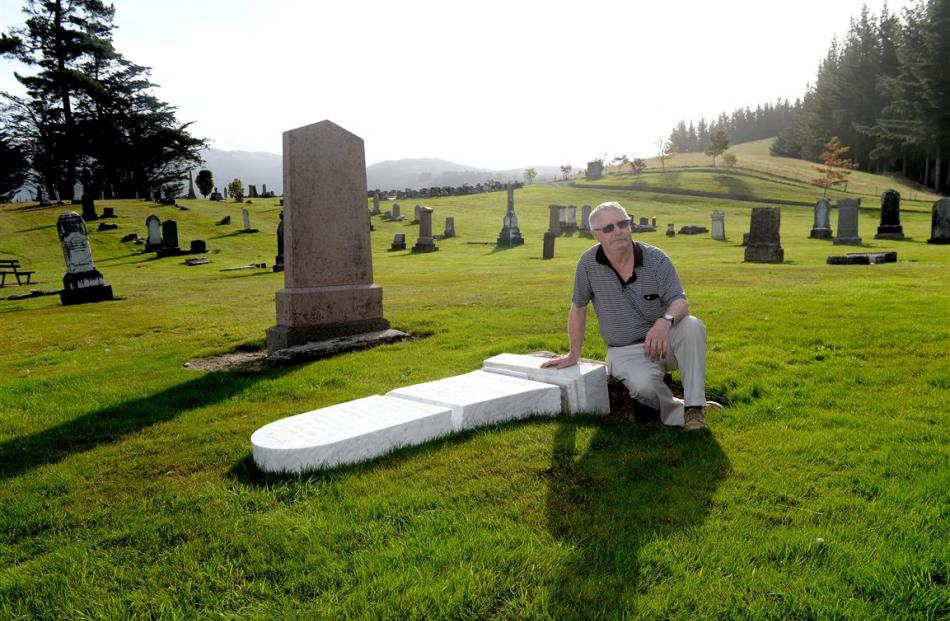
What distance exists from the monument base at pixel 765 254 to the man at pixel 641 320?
52.0 ft

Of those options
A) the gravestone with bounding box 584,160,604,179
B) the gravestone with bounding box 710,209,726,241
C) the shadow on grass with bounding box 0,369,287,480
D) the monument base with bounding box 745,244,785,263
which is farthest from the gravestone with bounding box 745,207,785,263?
the gravestone with bounding box 584,160,604,179

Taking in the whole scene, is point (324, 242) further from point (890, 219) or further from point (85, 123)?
point (85, 123)

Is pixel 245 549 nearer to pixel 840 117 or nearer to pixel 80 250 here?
pixel 80 250

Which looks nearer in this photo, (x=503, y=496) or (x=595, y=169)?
(x=503, y=496)

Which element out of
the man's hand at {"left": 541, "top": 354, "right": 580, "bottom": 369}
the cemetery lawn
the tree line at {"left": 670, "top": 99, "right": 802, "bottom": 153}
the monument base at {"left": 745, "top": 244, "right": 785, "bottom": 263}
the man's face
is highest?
the tree line at {"left": 670, "top": 99, "right": 802, "bottom": 153}

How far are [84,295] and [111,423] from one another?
12.1 meters

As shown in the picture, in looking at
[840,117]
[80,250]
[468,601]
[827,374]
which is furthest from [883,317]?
[840,117]

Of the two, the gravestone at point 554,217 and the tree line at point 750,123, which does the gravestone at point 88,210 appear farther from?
the tree line at point 750,123

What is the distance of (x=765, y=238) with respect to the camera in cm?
1877

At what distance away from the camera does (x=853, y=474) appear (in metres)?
3.49

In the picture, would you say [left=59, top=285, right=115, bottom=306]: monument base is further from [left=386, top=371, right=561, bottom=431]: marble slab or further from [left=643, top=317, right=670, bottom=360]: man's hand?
[left=643, top=317, right=670, bottom=360]: man's hand

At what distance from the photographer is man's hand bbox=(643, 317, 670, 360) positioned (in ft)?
13.8

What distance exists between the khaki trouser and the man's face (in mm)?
730

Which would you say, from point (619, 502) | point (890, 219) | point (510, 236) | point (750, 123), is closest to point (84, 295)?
point (619, 502)
